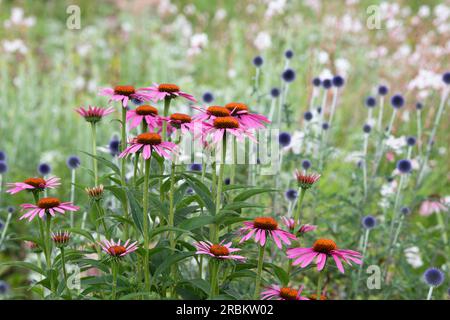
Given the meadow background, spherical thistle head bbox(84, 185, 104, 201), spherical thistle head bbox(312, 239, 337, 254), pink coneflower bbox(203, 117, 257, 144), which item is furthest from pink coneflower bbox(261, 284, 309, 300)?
the meadow background

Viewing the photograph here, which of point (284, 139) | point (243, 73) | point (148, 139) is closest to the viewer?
point (148, 139)

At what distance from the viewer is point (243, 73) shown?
490 cm

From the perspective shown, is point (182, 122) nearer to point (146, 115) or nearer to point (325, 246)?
point (146, 115)

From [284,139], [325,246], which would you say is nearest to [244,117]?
[325,246]

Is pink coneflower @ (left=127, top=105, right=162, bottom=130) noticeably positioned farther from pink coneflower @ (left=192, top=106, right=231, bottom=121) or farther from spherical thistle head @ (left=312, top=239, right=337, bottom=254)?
spherical thistle head @ (left=312, top=239, right=337, bottom=254)

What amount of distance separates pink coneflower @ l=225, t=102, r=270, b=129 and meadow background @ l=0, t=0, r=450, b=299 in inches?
37.4

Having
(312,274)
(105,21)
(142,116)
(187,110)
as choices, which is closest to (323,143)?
(312,274)

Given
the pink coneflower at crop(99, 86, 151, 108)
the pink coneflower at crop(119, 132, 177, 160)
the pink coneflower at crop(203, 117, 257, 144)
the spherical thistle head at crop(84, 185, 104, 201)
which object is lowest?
the spherical thistle head at crop(84, 185, 104, 201)

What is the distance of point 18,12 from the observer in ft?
15.9

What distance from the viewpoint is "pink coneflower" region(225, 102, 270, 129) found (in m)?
1.43

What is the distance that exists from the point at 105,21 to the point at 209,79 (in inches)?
85.0

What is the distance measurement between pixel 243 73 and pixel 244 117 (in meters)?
3.48

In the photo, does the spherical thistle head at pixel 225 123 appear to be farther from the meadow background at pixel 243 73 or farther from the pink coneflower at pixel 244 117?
the meadow background at pixel 243 73
